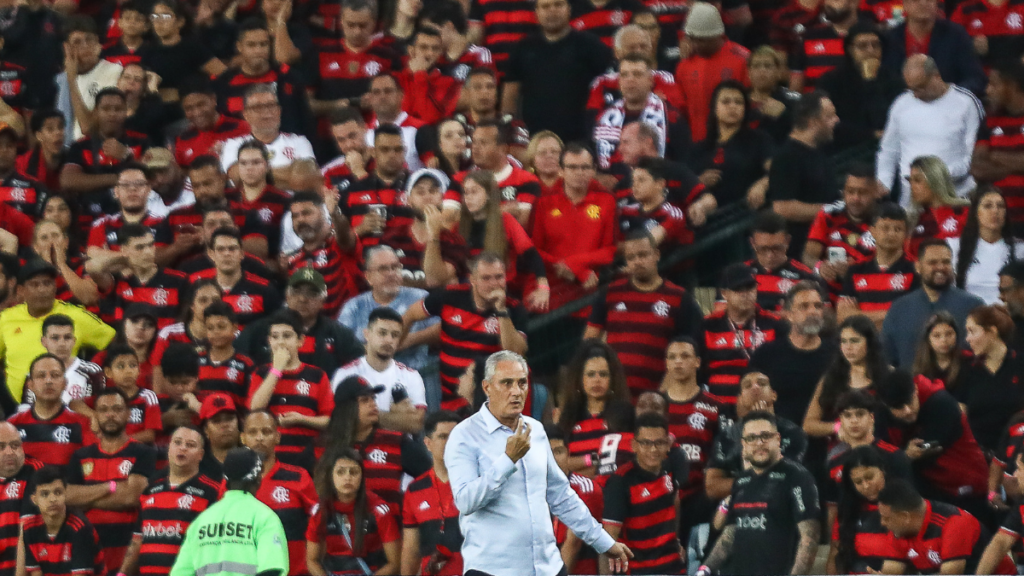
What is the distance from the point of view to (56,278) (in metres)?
14.1

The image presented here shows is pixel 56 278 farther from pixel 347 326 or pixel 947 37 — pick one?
pixel 947 37

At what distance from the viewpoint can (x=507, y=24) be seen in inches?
608

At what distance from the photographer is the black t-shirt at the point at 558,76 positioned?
14.8 meters

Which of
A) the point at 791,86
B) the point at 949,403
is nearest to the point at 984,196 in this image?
the point at 949,403

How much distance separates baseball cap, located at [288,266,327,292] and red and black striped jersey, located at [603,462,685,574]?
270cm

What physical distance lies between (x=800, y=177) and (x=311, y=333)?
3.56 m

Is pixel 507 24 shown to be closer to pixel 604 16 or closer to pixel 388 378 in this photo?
pixel 604 16

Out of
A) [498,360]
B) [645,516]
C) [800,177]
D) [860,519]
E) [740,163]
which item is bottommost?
[860,519]

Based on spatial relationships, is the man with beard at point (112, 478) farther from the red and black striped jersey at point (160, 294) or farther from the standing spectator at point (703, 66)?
the standing spectator at point (703, 66)

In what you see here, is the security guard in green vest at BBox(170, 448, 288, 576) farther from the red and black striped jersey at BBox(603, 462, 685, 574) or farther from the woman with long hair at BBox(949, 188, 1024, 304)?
the woman with long hair at BBox(949, 188, 1024, 304)

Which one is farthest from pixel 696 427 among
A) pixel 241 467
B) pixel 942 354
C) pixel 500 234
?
pixel 241 467

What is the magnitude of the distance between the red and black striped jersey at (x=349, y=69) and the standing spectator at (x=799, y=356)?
4.71m

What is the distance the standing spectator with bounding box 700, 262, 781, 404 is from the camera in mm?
12180

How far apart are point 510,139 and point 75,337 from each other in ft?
11.4
